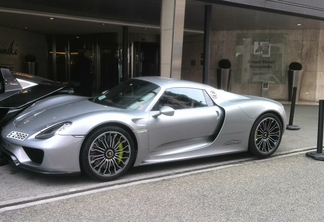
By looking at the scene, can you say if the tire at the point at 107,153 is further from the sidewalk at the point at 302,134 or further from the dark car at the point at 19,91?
the sidewalk at the point at 302,134

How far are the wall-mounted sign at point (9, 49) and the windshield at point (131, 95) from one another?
11.8 metres

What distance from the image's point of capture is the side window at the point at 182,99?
520 cm

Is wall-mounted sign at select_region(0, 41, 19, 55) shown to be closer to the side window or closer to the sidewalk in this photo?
the sidewalk

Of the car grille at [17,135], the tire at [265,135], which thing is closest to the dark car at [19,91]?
the car grille at [17,135]

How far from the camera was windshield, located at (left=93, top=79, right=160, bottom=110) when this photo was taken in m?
5.11

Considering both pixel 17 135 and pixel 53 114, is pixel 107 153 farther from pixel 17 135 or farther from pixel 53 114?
pixel 17 135

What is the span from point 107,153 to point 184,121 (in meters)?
1.28

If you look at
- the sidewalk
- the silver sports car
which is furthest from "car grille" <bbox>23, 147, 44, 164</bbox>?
the sidewalk

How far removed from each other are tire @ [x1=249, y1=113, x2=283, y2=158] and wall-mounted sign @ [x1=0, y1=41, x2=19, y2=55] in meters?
13.4

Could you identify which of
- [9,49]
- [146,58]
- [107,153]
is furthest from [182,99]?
[146,58]

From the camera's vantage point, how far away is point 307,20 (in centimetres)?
1237

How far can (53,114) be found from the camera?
4828mm

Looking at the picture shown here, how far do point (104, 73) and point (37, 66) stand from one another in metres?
3.34

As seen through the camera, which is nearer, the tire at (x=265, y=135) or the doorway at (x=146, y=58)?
the tire at (x=265, y=135)
